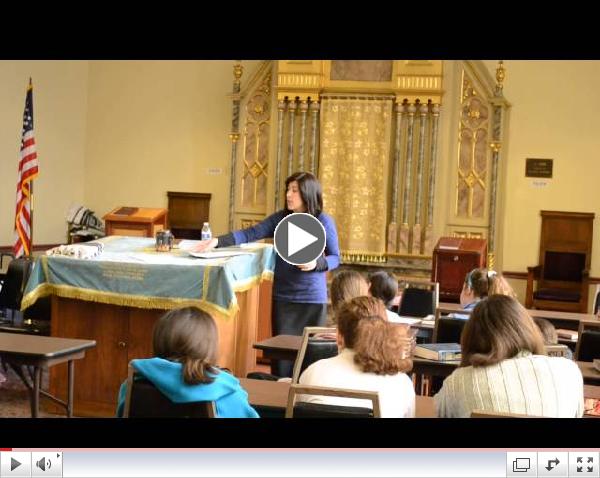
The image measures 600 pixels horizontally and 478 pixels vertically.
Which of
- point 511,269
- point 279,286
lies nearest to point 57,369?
point 279,286

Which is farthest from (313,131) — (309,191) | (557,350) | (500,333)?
(500,333)

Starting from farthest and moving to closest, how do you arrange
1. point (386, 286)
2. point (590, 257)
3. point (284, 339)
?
point (590, 257) < point (386, 286) < point (284, 339)

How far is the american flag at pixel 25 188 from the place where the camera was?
27.4 feet

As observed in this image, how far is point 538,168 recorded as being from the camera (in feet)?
36.5

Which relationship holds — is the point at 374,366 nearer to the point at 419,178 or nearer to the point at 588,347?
the point at 588,347

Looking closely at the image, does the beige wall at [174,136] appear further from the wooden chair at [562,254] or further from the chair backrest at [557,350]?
the chair backrest at [557,350]

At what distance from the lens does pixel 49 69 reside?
1209 centimetres

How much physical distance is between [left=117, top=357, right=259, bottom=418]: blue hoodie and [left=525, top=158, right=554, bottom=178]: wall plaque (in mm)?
8978

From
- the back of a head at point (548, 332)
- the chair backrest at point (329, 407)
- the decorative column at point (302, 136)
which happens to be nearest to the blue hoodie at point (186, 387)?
the chair backrest at point (329, 407)

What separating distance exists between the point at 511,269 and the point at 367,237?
1855 mm

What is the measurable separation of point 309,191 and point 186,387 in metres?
2.35

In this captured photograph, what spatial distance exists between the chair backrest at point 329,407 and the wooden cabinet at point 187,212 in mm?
9630

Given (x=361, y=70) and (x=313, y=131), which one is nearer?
(x=361, y=70)

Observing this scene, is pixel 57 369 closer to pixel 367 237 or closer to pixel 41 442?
pixel 41 442
